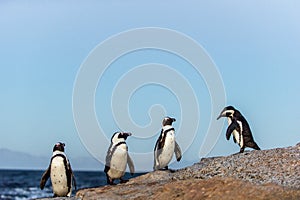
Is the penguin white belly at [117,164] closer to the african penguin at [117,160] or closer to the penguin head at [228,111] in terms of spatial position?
the african penguin at [117,160]

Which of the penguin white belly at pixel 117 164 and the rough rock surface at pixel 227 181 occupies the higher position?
the penguin white belly at pixel 117 164

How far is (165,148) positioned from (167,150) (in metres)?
0.07

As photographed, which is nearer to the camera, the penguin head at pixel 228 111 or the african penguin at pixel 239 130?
the african penguin at pixel 239 130

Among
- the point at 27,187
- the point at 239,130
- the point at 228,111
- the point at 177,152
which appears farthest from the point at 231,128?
the point at 27,187

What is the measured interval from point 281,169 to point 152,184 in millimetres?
2151

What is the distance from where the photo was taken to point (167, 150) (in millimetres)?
12305

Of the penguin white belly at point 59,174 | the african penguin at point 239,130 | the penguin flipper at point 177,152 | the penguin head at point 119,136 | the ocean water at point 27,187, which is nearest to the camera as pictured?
the penguin white belly at point 59,174

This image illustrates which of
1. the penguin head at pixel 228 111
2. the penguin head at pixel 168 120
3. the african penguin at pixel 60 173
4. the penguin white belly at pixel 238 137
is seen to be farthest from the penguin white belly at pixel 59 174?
the penguin head at pixel 228 111

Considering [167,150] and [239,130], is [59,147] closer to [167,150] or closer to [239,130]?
[167,150]

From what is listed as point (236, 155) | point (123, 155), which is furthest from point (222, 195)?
point (123, 155)

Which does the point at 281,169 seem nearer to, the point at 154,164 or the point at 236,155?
the point at 236,155

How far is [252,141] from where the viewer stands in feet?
42.2

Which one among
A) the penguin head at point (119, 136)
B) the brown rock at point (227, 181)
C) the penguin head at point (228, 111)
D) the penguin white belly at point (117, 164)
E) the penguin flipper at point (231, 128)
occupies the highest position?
the penguin head at point (228, 111)

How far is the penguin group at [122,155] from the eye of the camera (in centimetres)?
1166
